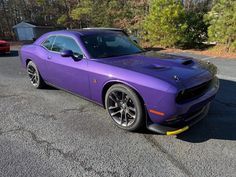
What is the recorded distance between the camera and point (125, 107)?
3311 mm

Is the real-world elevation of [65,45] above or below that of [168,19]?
above

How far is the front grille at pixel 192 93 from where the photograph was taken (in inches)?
111

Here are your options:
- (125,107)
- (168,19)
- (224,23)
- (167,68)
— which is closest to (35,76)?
(125,107)

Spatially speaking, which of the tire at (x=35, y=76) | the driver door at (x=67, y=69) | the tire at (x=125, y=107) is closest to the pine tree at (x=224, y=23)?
the driver door at (x=67, y=69)


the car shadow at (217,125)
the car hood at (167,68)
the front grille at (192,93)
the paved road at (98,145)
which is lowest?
the car shadow at (217,125)

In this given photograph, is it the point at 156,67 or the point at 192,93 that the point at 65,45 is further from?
the point at 192,93

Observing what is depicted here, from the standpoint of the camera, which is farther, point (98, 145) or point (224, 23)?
point (224, 23)

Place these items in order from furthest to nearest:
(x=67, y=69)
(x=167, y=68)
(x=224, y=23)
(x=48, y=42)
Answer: (x=224, y=23) < (x=48, y=42) < (x=67, y=69) < (x=167, y=68)

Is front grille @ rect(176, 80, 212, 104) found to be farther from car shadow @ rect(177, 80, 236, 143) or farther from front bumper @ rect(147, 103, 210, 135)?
car shadow @ rect(177, 80, 236, 143)

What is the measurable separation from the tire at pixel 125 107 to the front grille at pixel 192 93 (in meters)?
0.54

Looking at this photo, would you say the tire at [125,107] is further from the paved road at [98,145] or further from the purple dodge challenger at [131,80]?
the paved road at [98,145]

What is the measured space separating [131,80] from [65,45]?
1907 millimetres

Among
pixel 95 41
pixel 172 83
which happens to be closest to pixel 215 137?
pixel 172 83

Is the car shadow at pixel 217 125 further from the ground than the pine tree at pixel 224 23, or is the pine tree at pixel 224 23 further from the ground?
the pine tree at pixel 224 23
